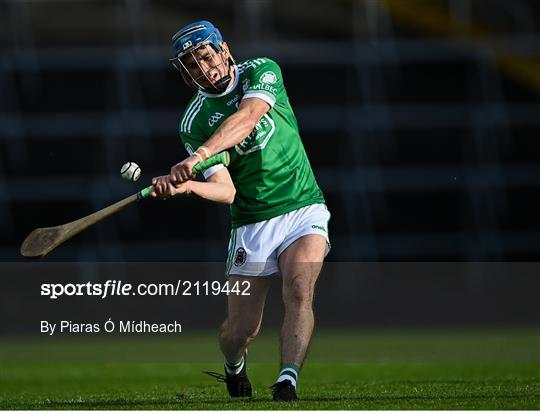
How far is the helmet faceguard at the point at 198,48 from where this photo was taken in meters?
6.12

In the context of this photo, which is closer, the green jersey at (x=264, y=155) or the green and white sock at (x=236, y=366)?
the green jersey at (x=264, y=155)

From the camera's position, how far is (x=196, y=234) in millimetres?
12430

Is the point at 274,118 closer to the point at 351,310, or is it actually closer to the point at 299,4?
the point at 351,310

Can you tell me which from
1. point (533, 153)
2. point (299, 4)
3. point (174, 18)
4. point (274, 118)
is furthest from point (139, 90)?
point (274, 118)

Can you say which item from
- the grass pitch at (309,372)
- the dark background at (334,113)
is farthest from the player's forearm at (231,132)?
the dark background at (334,113)

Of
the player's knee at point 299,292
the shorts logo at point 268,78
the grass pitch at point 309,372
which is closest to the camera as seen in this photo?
the player's knee at point 299,292

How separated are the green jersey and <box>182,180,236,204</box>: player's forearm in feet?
→ 0.28

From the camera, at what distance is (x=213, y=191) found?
6148mm

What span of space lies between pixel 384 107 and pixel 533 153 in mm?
1415

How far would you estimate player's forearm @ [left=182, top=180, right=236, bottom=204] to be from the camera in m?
6.08

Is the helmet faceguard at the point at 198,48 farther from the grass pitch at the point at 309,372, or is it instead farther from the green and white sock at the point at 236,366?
the grass pitch at the point at 309,372

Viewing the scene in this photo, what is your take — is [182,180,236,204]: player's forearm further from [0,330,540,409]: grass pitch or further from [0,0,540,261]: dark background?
[0,0,540,261]: dark background

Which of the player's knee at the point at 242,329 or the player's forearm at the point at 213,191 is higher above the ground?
the player's forearm at the point at 213,191

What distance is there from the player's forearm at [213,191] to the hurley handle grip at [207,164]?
105 mm
